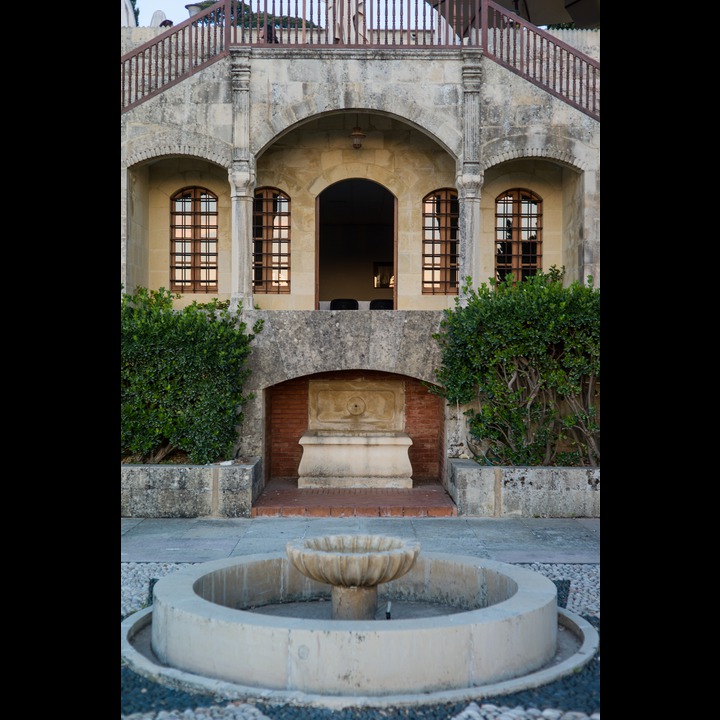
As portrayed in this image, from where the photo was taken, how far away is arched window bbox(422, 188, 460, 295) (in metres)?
14.9

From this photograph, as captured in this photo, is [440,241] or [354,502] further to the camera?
[440,241]

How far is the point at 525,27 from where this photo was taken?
1323 cm

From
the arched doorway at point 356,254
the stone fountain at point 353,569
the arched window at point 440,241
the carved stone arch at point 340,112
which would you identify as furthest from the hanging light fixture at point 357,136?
the stone fountain at point 353,569

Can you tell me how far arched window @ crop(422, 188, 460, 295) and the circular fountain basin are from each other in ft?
30.5

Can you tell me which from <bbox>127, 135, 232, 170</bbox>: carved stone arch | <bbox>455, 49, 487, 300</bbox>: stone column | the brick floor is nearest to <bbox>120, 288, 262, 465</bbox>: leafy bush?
the brick floor

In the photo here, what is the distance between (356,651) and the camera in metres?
4.88

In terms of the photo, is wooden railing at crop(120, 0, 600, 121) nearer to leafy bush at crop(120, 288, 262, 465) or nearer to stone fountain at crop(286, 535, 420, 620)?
leafy bush at crop(120, 288, 262, 465)

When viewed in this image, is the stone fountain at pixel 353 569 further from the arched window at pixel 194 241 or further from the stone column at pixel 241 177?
the arched window at pixel 194 241

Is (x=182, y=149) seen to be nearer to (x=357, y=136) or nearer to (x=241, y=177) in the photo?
(x=241, y=177)

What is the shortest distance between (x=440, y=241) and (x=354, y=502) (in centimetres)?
522

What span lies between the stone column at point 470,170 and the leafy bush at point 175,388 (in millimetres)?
3774

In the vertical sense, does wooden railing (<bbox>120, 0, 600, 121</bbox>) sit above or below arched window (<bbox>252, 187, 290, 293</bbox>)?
above

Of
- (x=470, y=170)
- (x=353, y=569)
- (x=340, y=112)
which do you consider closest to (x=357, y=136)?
(x=340, y=112)
